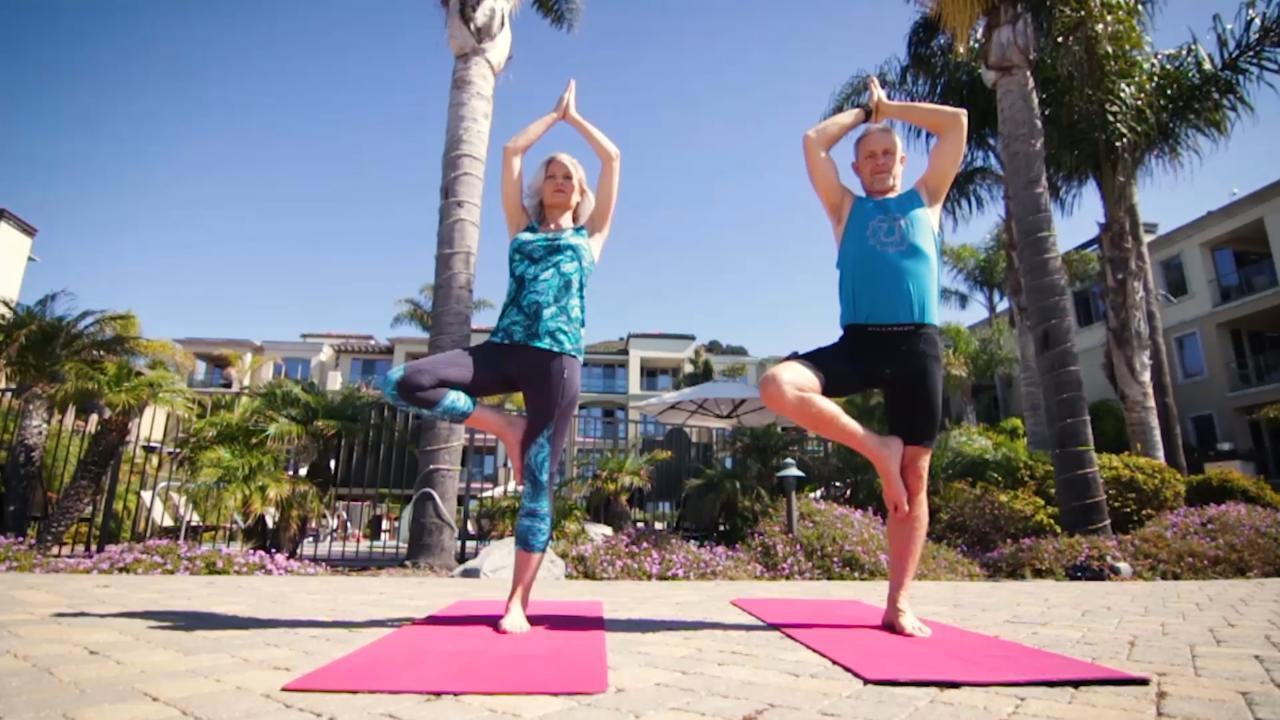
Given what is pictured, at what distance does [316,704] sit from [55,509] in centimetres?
839

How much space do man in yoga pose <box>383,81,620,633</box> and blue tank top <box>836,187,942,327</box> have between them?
1208 millimetres

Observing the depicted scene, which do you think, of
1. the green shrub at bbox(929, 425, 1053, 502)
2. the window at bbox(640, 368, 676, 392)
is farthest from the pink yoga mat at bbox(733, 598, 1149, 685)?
the window at bbox(640, 368, 676, 392)

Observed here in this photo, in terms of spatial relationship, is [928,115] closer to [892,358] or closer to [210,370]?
[892,358]

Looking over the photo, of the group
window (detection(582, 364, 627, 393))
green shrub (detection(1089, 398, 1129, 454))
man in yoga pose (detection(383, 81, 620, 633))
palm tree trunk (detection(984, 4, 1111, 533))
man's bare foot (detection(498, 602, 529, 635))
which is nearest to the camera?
man's bare foot (detection(498, 602, 529, 635))

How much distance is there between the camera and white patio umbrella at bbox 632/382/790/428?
10.7m

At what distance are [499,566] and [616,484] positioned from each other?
8.07ft

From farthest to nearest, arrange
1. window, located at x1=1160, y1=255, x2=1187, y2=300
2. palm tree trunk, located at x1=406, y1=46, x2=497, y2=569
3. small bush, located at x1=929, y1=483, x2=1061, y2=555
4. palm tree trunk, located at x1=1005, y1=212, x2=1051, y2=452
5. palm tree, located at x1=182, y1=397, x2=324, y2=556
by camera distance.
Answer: window, located at x1=1160, y1=255, x2=1187, y2=300 < palm tree trunk, located at x1=1005, y1=212, x2=1051, y2=452 < small bush, located at x1=929, y1=483, x2=1061, y2=555 < palm tree, located at x1=182, y1=397, x2=324, y2=556 < palm tree trunk, located at x1=406, y1=46, x2=497, y2=569

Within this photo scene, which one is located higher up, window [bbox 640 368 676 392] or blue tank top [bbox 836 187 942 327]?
window [bbox 640 368 676 392]

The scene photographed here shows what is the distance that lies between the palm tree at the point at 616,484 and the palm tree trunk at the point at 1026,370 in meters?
8.04

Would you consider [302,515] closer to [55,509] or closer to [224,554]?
[224,554]

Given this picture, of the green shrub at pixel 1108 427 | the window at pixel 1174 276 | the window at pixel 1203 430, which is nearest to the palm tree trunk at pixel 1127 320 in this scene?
the green shrub at pixel 1108 427

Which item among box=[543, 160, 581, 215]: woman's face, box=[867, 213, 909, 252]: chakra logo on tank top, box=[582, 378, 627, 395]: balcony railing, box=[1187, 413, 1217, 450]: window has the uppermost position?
box=[582, 378, 627, 395]: balcony railing

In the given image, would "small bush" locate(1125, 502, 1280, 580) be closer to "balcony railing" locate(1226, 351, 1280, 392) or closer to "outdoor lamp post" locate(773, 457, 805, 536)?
"outdoor lamp post" locate(773, 457, 805, 536)

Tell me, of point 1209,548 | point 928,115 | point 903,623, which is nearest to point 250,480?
point 903,623
